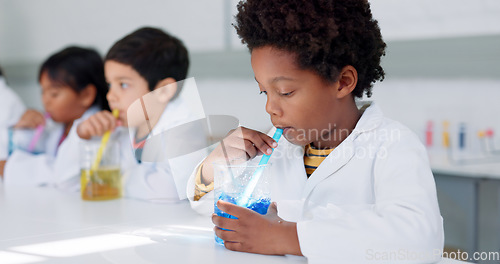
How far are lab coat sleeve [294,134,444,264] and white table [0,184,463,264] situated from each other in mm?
39

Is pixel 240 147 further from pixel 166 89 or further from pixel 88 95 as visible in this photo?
pixel 88 95

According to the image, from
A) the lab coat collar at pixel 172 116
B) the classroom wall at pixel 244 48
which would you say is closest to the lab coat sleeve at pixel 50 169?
the lab coat collar at pixel 172 116

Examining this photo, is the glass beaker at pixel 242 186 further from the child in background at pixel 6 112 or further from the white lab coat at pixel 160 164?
the child in background at pixel 6 112

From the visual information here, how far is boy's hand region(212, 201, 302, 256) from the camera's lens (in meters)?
0.75

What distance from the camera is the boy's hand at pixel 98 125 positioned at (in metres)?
1.42

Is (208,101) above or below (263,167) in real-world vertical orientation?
below

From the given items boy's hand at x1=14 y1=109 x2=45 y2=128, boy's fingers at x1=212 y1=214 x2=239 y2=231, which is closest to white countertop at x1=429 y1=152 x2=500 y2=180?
boy's fingers at x1=212 y1=214 x2=239 y2=231

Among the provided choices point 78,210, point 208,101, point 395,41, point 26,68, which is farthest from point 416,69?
point 26,68

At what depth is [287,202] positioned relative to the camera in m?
1.00

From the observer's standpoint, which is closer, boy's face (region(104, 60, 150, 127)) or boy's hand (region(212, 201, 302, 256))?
boy's hand (region(212, 201, 302, 256))

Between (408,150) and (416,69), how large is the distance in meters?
1.79

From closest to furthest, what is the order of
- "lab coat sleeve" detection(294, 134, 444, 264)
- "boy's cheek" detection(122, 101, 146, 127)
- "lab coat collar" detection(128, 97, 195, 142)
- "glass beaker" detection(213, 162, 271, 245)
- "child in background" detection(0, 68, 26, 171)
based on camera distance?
"lab coat sleeve" detection(294, 134, 444, 264) → "glass beaker" detection(213, 162, 271, 245) → "lab coat collar" detection(128, 97, 195, 142) → "boy's cheek" detection(122, 101, 146, 127) → "child in background" detection(0, 68, 26, 171)

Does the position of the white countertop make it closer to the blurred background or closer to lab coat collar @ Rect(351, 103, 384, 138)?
the blurred background

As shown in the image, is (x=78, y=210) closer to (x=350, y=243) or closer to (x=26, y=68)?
(x=350, y=243)
